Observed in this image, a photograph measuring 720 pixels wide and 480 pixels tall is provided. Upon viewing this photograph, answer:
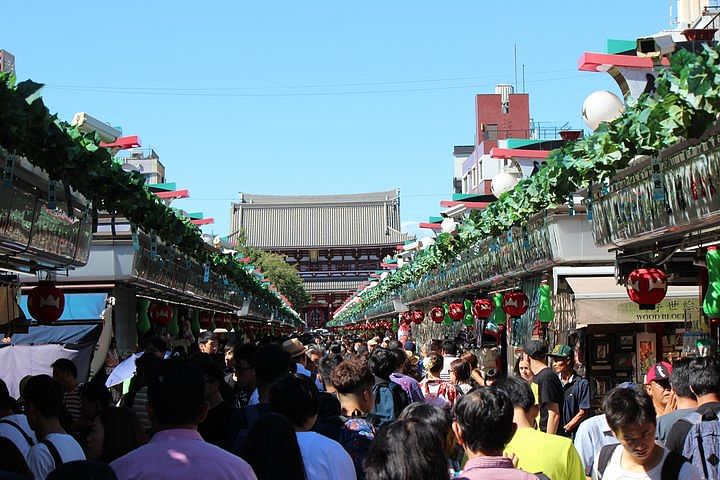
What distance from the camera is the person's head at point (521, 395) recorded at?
622 cm

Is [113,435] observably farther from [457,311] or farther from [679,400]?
[457,311]

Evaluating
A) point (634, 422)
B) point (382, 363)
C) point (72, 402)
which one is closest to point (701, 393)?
point (634, 422)

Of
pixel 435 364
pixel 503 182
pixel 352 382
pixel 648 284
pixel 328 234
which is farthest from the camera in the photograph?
pixel 328 234

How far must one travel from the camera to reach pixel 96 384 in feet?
26.9

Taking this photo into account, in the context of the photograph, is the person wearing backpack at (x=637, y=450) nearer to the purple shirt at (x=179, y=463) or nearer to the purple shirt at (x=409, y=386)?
the purple shirt at (x=179, y=463)

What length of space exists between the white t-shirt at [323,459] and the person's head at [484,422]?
71 cm

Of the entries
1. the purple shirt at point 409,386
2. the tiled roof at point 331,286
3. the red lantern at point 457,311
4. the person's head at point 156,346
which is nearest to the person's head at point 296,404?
the purple shirt at point 409,386

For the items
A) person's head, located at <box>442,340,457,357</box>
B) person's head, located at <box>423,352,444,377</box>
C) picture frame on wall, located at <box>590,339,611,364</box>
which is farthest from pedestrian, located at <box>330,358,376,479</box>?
person's head, located at <box>442,340,457,357</box>

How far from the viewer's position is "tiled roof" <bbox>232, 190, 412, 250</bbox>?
333 feet

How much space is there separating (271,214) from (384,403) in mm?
97185

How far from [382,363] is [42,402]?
3.27m

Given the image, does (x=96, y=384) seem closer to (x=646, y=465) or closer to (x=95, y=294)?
(x=646, y=465)

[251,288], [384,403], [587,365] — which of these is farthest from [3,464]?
[251,288]

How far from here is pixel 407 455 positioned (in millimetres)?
4234
